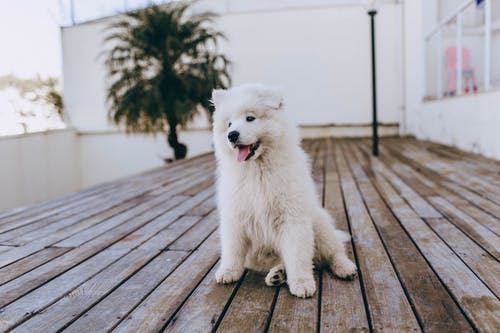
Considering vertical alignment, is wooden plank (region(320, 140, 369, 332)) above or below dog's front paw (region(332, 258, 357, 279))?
below

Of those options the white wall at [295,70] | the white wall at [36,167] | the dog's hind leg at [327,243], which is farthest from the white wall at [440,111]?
the white wall at [36,167]

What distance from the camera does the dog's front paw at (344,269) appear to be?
6.84 ft

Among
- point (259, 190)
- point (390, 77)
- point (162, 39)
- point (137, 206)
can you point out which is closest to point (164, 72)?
point (162, 39)

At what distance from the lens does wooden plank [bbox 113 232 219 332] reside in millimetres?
1706

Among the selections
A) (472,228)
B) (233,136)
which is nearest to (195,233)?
(233,136)

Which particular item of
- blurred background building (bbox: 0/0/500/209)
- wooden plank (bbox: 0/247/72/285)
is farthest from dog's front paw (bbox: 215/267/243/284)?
blurred background building (bbox: 0/0/500/209)

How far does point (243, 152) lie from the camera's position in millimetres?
2012

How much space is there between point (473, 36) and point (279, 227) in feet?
19.3

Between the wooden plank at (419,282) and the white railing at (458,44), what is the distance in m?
3.66

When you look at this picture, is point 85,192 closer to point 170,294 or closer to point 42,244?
point 42,244

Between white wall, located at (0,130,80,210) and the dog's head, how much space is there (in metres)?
6.92

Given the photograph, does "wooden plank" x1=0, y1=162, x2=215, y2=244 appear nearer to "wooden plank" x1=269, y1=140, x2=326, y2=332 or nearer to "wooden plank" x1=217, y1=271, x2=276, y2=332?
"wooden plank" x1=217, y1=271, x2=276, y2=332

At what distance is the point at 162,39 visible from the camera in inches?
339

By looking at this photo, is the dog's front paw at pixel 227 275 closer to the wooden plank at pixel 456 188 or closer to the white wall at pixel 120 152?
the wooden plank at pixel 456 188
